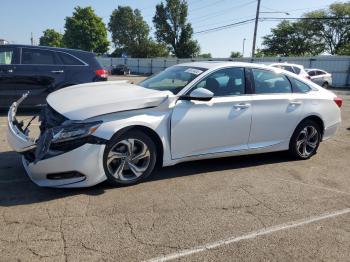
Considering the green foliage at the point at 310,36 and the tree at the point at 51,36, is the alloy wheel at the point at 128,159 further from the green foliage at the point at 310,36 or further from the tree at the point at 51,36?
the tree at the point at 51,36

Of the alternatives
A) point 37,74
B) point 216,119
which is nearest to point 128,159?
point 216,119

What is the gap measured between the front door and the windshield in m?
0.18

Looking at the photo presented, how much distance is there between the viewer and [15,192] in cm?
416

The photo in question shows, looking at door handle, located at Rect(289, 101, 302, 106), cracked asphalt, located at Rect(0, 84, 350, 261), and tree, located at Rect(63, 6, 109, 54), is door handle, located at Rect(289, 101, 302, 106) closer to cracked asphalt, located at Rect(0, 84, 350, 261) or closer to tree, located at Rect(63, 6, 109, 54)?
cracked asphalt, located at Rect(0, 84, 350, 261)

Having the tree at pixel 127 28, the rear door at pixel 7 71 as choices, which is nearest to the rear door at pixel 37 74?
the rear door at pixel 7 71

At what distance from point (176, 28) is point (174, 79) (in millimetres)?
67192

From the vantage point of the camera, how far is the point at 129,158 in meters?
4.44

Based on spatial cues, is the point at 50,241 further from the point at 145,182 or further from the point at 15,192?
the point at 145,182

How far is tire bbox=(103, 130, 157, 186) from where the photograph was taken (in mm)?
4277

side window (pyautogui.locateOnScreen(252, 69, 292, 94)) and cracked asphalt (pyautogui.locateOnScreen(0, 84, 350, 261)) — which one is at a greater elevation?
side window (pyautogui.locateOnScreen(252, 69, 292, 94))

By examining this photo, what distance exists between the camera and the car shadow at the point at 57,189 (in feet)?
13.3

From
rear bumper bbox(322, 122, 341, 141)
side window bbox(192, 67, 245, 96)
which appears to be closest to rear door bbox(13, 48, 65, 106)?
side window bbox(192, 67, 245, 96)

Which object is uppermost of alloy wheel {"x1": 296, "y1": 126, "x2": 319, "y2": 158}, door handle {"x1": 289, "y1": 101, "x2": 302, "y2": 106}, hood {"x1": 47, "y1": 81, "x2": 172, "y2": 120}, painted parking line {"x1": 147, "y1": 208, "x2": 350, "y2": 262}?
hood {"x1": 47, "y1": 81, "x2": 172, "y2": 120}

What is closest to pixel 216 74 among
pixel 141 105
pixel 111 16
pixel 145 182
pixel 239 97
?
pixel 239 97
